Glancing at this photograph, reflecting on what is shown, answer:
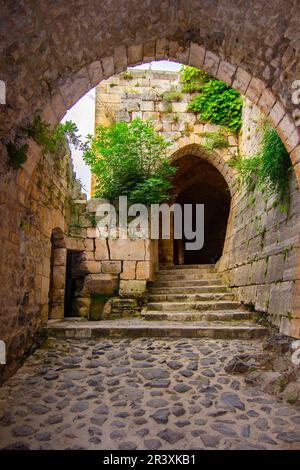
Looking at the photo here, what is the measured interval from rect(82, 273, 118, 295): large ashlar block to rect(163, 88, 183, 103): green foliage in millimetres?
5020

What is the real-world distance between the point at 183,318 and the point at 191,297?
890mm

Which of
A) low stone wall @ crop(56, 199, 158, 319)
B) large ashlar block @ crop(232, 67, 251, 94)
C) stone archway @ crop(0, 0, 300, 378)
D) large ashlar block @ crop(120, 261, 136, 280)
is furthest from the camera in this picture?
large ashlar block @ crop(120, 261, 136, 280)

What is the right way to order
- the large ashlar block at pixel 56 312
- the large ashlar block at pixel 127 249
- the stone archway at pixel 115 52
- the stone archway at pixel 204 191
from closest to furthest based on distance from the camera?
the stone archway at pixel 115 52, the large ashlar block at pixel 56 312, the large ashlar block at pixel 127 249, the stone archway at pixel 204 191

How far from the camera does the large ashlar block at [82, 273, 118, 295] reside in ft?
19.4

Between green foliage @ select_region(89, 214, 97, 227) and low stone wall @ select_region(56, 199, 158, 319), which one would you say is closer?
low stone wall @ select_region(56, 199, 158, 319)

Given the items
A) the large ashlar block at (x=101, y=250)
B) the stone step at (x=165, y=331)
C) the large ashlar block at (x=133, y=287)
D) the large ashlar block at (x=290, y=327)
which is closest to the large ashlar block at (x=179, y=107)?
the large ashlar block at (x=101, y=250)

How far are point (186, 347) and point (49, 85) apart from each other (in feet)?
10.8

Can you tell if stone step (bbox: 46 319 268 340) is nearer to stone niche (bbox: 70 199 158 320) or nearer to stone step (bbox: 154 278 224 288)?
stone niche (bbox: 70 199 158 320)

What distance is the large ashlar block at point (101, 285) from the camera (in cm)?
592

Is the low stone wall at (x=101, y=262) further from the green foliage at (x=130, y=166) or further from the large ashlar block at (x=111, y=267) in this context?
the green foliage at (x=130, y=166)

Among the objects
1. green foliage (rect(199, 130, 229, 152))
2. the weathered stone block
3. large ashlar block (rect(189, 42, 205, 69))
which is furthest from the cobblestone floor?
green foliage (rect(199, 130, 229, 152))

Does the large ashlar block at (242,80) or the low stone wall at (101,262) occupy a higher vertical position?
the large ashlar block at (242,80)

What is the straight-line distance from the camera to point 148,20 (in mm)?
2928
